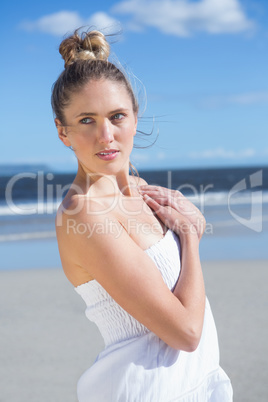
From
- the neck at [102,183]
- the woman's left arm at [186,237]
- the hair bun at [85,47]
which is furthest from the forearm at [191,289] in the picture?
the hair bun at [85,47]

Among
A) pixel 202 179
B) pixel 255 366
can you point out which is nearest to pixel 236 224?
pixel 255 366

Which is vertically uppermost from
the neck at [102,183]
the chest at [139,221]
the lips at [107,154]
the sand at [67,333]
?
the lips at [107,154]

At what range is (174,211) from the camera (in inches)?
73.7

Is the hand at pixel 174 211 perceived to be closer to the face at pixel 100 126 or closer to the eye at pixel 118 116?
the face at pixel 100 126

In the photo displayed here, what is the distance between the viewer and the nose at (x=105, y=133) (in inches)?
64.3

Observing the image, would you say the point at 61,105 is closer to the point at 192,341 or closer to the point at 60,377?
the point at 192,341

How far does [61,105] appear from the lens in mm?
Answer: 1749

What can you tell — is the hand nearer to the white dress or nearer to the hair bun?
the white dress

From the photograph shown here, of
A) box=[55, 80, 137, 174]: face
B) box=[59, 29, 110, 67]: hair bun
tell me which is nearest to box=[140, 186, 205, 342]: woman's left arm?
box=[55, 80, 137, 174]: face

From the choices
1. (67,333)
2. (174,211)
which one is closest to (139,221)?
(174,211)

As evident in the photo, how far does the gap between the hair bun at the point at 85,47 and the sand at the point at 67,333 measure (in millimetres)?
2783

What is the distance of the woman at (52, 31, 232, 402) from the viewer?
4.99 ft

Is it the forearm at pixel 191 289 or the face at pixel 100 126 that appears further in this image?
the face at pixel 100 126

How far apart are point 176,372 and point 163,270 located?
337mm
